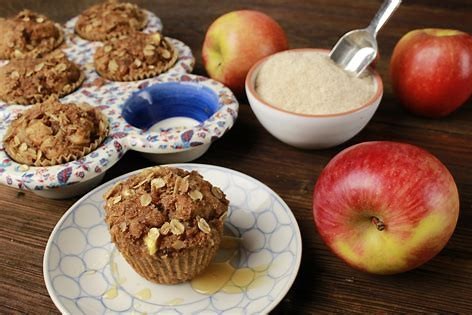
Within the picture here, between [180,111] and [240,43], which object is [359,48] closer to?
[240,43]

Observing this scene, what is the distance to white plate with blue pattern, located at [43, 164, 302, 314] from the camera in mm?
626

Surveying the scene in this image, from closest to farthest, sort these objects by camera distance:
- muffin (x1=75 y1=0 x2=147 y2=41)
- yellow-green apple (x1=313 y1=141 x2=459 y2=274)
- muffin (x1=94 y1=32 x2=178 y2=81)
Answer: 1. yellow-green apple (x1=313 y1=141 x2=459 y2=274)
2. muffin (x1=94 y1=32 x2=178 y2=81)
3. muffin (x1=75 y1=0 x2=147 y2=41)

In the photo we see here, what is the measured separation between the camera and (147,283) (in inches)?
26.4

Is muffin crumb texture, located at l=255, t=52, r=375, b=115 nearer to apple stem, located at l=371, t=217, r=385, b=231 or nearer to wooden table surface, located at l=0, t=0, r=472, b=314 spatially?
wooden table surface, located at l=0, t=0, r=472, b=314

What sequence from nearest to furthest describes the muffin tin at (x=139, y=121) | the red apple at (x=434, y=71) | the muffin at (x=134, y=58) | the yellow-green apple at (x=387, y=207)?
the yellow-green apple at (x=387, y=207), the muffin tin at (x=139, y=121), the red apple at (x=434, y=71), the muffin at (x=134, y=58)

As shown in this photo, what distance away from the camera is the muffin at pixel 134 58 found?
0.99m

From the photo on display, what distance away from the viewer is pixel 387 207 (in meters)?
0.60

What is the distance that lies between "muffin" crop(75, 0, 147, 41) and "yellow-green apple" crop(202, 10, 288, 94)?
0.24 metres

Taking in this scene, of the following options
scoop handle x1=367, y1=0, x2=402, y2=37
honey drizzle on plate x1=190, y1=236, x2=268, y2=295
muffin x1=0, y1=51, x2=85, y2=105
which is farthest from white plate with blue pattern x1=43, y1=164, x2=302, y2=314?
scoop handle x1=367, y1=0, x2=402, y2=37

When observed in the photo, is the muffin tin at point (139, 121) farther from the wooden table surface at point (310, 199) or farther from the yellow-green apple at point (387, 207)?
the yellow-green apple at point (387, 207)

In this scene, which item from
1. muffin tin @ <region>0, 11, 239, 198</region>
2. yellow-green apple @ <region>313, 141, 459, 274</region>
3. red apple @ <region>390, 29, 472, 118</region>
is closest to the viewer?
yellow-green apple @ <region>313, 141, 459, 274</region>

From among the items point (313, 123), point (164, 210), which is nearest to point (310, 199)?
point (313, 123)

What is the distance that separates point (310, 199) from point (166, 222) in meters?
0.27

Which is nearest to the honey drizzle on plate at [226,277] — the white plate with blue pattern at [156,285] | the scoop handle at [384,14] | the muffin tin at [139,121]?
the white plate with blue pattern at [156,285]
